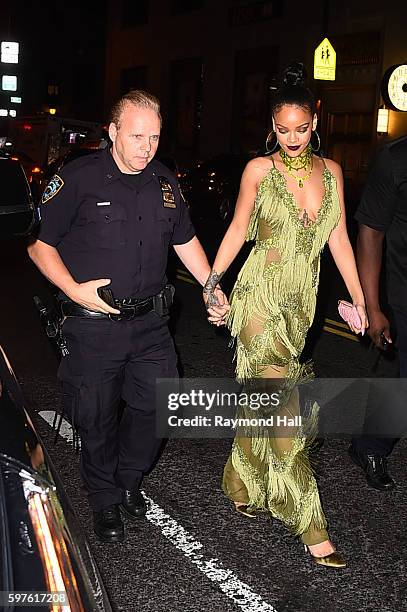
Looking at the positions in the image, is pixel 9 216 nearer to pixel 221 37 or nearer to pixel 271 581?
pixel 271 581

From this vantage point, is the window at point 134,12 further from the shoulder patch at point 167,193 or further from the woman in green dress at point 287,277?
the woman in green dress at point 287,277

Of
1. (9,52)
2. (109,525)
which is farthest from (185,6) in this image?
(109,525)

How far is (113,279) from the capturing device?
13.8 ft

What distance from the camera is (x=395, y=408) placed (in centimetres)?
486

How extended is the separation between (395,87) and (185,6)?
17.1 m

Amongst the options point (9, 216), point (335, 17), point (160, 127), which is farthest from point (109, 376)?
point (335, 17)

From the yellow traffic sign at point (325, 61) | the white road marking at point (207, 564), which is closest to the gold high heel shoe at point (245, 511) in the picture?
the white road marking at point (207, 564)

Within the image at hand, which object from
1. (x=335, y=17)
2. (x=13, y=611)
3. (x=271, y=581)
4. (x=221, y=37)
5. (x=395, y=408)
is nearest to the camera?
(x=13, y=611)

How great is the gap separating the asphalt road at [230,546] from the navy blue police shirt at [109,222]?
3.74ft

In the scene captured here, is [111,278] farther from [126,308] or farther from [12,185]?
[12,185]

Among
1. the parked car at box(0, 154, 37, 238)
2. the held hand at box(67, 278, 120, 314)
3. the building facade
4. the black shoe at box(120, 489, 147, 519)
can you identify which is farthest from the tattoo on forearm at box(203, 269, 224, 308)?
the building facade

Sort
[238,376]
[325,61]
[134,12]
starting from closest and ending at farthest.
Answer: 1. [238,376]
2. [325,61]
3. [134,12]

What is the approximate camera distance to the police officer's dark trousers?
4.25 meters

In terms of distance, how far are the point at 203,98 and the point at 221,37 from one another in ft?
8.48
